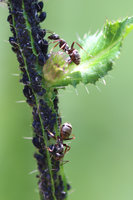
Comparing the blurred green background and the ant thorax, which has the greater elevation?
the blurred green background

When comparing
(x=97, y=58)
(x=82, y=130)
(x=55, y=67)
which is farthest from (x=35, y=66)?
(x=82, y=130)

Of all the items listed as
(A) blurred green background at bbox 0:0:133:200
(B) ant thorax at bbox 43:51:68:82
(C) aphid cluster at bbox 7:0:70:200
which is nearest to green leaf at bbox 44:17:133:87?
(B) ant thorax at bbox 43:51:68:82

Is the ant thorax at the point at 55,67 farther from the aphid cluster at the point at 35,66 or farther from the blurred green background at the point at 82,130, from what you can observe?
the blurred green background at the point at 82,130

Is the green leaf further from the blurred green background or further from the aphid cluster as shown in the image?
the blurred green background

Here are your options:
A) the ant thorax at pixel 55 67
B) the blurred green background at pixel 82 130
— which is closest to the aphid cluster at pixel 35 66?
the ant thorax at pixel 55 67

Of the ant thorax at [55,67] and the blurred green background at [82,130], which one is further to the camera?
the blurred green background at [82,130]

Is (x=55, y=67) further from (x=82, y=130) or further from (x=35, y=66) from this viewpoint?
(x=82, y=130)
